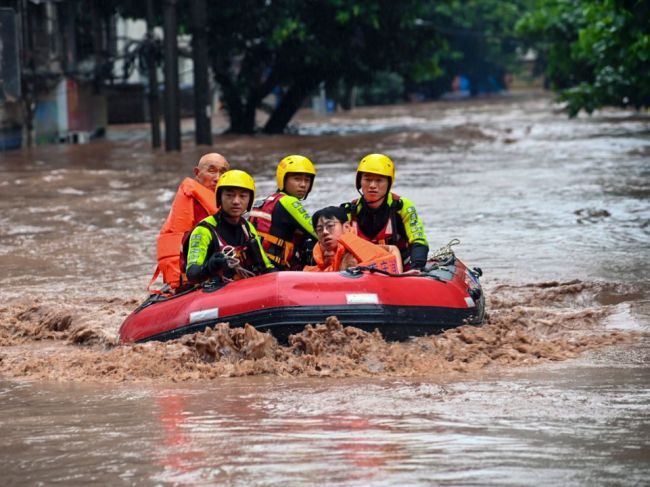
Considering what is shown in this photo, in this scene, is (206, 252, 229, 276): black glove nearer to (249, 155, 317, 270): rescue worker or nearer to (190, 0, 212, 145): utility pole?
(249, 155, 317, 270): rescue worker

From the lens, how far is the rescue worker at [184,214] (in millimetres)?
10070

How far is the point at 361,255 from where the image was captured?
921 centimetres

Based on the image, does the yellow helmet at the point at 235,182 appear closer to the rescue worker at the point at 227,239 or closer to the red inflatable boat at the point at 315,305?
the rescue worker at the point at 227,239

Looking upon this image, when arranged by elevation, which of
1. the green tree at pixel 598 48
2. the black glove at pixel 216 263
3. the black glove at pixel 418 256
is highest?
the green tree at pixel 598 48

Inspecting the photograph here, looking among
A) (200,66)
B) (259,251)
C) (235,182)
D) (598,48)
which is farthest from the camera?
(200,66)

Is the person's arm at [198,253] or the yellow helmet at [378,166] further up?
the yellow helmet at [378,166]

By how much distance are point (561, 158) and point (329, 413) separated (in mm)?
19947

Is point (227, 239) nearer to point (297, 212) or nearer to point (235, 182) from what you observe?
point (235, 182)

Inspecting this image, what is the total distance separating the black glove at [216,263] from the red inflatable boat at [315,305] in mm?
114

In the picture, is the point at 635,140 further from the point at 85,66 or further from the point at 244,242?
the point at 244,242

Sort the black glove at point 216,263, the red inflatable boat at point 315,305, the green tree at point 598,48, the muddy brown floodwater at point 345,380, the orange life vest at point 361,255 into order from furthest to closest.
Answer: the green tree at point 598,48 < the orange life vest at point 361,255 < the black glove at point 216,263 < the red inflatable boat at point 315,305 < the muddy brown floodwater at point 345,380

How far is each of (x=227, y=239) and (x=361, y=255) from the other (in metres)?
0.92

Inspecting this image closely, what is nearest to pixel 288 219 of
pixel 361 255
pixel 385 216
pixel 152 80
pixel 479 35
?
pixel 361 255

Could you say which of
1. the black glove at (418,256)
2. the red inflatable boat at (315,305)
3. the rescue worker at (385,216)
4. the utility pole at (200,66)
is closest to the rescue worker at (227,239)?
the red inflatable boat at (315,305)
